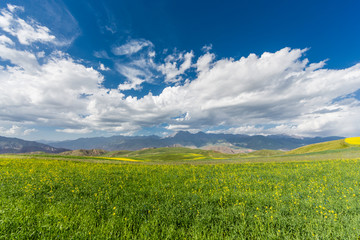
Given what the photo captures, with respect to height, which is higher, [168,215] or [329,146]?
[168,215]

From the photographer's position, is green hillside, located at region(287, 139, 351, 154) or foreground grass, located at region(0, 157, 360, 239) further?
green hillside, located at region(287, 139, 351, 154)

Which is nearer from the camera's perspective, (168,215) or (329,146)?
(168,215)

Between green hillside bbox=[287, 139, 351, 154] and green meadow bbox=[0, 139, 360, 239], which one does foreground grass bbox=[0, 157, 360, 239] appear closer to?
green meadow bbox=[0, 139, 360, 239]

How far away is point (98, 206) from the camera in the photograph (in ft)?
24.3

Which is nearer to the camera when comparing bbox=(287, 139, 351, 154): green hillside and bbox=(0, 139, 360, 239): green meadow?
bbox=(0, 139, 360, 239): green meadow

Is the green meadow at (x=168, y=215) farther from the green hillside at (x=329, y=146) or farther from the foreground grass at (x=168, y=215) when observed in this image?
the green hillside at (x=329, y=146)

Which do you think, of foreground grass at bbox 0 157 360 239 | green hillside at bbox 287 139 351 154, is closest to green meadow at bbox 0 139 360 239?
foreground grass at bbox 0 157 360 239

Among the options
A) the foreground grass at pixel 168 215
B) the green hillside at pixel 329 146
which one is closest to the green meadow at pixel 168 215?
the foreground grass at pixel 168 215

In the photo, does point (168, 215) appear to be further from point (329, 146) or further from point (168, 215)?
point (329, 146)

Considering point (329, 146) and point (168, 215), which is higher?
point (168, 215)

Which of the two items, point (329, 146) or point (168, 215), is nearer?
point (168, 215)

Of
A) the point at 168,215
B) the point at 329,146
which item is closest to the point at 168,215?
the point at 168,215

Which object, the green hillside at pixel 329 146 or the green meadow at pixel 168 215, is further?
the green hillside at pixel 329 146

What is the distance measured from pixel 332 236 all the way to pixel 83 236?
29.3 ft
